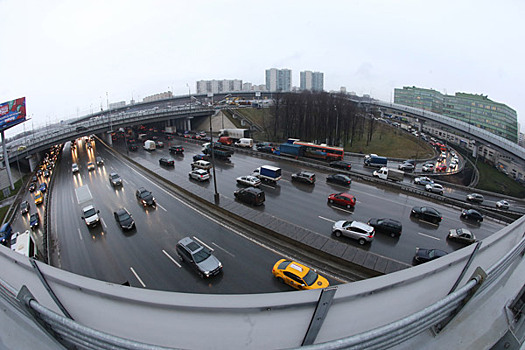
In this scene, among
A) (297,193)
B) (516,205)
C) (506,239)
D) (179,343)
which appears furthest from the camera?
(516,205)

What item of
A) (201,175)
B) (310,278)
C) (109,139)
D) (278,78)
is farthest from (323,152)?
(278,78)

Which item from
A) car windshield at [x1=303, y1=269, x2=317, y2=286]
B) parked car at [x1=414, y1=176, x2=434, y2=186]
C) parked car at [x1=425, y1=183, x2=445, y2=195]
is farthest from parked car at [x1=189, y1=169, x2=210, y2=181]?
parked car at [x1=414, y1=176, x2=434, y2=186]

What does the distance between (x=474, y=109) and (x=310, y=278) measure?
428 feet

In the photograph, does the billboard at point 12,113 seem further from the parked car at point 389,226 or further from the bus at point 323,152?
the parked car at point 389,226

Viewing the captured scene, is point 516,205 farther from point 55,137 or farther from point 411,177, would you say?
point 55,137

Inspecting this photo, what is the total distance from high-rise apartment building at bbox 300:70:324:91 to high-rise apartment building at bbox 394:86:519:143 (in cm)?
6724

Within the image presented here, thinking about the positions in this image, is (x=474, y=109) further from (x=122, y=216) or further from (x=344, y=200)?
(x=122, y=216)

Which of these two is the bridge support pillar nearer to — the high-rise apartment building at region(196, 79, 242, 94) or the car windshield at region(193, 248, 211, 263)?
the car windshield at region(193, 248, 211, 263)

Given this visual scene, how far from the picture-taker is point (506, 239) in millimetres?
4348

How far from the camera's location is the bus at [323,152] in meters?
34.6

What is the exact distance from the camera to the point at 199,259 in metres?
13.6

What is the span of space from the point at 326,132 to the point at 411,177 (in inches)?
1044

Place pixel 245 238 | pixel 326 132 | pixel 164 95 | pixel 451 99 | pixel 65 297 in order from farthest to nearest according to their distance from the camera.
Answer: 1. pixel 164 95
2. pixel 451 99
3. pixel 326 132
4. pixel 245 238
5. pixel 65 297

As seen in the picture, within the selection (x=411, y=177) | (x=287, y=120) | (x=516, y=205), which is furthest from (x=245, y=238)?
(x=287, y=120)
